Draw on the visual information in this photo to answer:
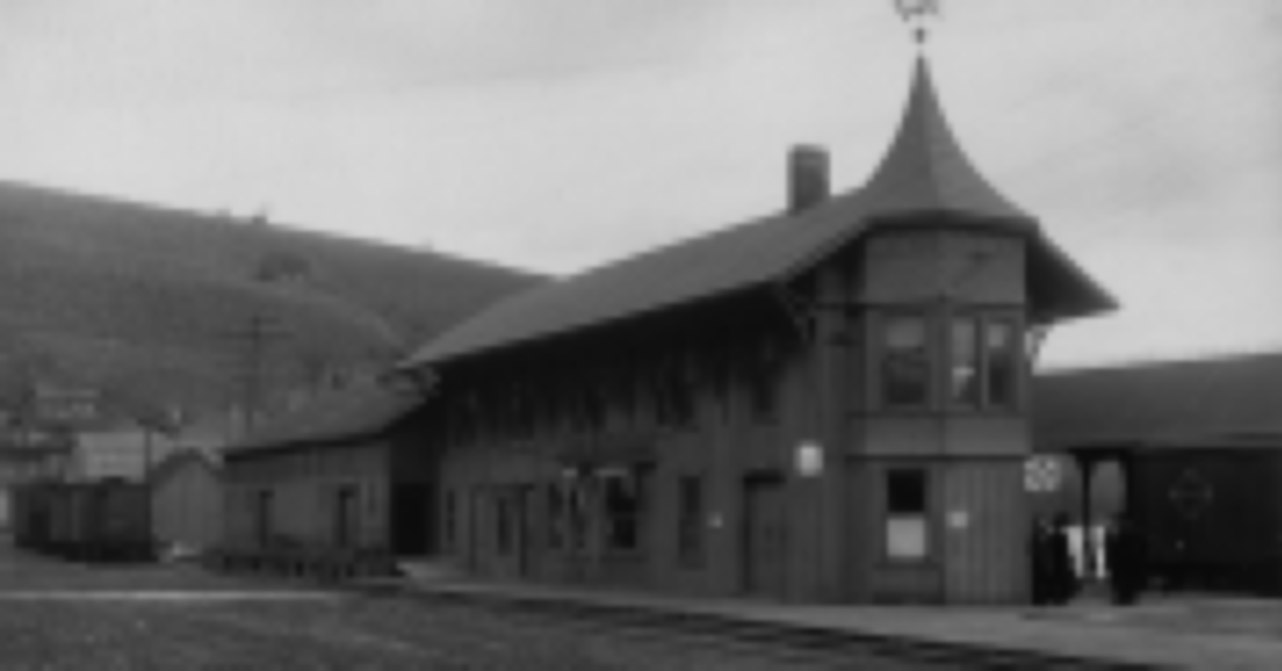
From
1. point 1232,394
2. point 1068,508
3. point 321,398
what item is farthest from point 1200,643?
point 321,398

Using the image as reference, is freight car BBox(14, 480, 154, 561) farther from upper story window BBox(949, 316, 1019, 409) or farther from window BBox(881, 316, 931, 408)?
upper story window BBox(949, 316, 1019, 409)

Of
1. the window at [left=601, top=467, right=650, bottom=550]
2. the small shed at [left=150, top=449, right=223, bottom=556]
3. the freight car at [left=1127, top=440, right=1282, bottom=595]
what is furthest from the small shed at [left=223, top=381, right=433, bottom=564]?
the freight car at [left=1127, top=440, right=1282, bottom=595]

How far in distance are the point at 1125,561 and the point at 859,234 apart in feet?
22.1

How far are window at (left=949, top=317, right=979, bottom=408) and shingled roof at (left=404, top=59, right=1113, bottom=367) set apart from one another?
5.83 ft

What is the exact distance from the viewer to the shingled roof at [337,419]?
48531mm

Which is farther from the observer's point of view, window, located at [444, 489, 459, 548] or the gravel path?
window, located at [444, 489, 459, 548]

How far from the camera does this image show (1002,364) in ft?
97.5

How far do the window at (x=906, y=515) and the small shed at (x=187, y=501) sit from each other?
41.8 meters

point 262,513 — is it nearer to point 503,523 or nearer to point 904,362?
point 503,523

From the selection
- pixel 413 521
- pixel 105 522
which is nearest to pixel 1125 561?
pixel 413 521

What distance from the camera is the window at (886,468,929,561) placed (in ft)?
94.8

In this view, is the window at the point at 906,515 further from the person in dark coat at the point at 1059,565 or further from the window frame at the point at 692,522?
the window frame at the point at 692,522

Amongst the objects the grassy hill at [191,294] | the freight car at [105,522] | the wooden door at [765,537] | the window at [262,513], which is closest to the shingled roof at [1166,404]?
the wooden door at [765,537]

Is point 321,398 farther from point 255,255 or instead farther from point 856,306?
point 255,255
